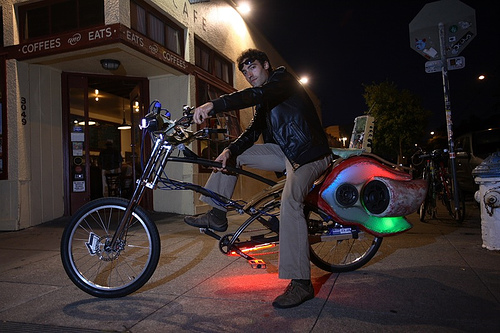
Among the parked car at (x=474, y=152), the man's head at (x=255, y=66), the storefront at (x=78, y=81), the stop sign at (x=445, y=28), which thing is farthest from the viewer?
the parked car at (x=474, y=152)

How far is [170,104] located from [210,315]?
21.9 feet

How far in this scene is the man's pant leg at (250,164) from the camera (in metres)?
3.23

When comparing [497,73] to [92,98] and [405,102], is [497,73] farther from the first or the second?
[92,98]

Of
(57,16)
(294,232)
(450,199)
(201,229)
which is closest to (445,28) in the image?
(450,199)

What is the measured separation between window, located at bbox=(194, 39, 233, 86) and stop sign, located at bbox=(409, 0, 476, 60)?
518cm

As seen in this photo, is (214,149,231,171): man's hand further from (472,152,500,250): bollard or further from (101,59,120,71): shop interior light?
(101,59,120,71): shop interior light

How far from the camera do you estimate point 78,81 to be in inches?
313

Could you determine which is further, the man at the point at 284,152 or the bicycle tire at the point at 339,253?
the bicycle tire at the point at 339,253

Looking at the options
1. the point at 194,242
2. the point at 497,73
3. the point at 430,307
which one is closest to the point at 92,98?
the point at 194,242

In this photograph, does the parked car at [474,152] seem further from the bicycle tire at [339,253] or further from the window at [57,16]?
the window at [57,16]

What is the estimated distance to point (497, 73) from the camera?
29250mm

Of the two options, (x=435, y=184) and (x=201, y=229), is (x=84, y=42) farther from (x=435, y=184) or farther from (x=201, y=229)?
(x=435, y=184)

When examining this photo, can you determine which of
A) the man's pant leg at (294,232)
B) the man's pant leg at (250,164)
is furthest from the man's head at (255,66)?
the man's pant leg at (294,232)

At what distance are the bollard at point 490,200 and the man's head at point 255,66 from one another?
2.94 m
